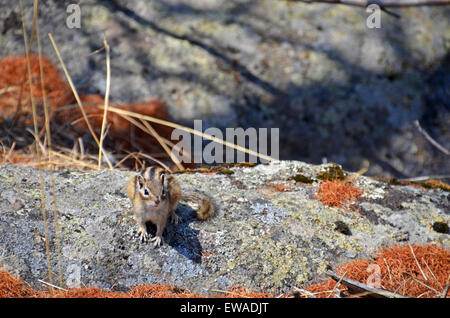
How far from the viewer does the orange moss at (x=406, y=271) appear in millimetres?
2477

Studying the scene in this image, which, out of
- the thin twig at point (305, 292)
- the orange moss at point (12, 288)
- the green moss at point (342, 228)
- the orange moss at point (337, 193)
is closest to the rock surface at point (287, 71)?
the orange moss at point (337, 193)

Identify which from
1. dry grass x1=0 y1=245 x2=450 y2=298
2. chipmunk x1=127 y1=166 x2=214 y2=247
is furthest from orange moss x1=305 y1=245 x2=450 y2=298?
chipmunk x1=127 y1=166 x2=214 y2=247

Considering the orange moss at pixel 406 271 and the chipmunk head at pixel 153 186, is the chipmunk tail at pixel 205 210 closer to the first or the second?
the chipmunk head at pixel 153 186

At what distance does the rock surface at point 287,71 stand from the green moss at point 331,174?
1.48 m

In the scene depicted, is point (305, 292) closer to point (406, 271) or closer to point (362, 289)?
point (362, 289)

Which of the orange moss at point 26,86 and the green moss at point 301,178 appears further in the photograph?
the orange moss at point 26,86

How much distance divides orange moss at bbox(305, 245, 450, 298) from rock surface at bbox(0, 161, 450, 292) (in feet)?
0.35

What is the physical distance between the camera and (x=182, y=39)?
5.43m

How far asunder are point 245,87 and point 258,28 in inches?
31.3

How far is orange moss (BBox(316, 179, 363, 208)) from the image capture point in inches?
131

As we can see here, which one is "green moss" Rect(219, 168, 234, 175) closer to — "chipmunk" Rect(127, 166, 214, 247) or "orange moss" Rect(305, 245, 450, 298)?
"chipmunk" Rect(127, 166, 214, 247)

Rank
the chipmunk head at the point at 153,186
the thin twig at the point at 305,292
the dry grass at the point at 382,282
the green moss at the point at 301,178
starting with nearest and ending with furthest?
the dry grass at the point at 382,282
the thin twig at the point at 305,292
the chipmunk head at the point at 153,186
the green moss at the point at 301,178
